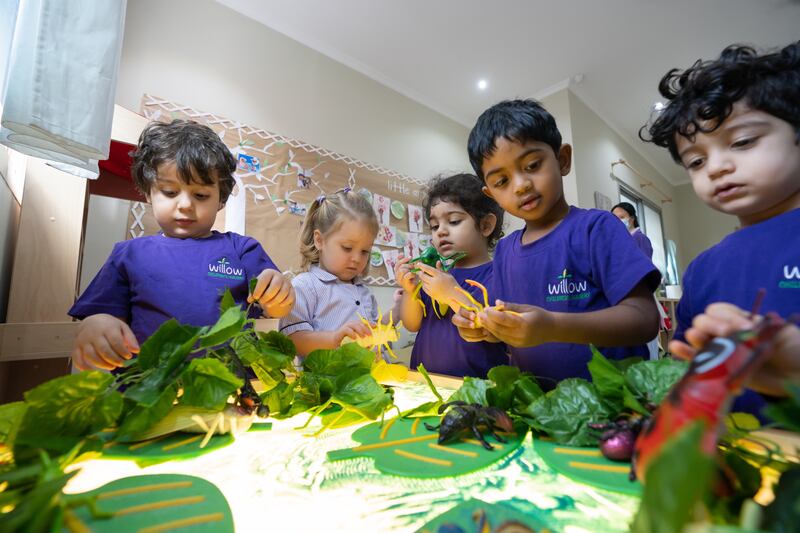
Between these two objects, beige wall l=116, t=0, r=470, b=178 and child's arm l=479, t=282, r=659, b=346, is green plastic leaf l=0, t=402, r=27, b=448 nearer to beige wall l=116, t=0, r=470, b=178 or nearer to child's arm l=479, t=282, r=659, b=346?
child's arm l=479, t=282, r=659, b=346

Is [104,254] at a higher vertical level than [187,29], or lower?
lower

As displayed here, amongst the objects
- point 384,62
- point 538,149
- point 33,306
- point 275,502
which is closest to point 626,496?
point 275,502

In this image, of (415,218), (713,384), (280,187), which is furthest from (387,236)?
(713,384)

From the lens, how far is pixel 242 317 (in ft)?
1.57

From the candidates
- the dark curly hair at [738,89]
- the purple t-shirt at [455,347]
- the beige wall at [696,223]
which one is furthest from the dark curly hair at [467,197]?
the beige wall at [696,223]

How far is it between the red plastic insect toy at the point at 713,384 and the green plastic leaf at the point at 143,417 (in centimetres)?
44

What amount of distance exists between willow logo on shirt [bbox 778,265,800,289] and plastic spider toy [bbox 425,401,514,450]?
0.52 meters

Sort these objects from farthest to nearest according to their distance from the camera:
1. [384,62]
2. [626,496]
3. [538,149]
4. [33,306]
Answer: [384,62] → [33,306] → [538,149] → [626,496]

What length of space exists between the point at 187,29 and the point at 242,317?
7.42 ft

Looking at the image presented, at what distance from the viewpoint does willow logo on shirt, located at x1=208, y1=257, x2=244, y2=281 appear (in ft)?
3.33

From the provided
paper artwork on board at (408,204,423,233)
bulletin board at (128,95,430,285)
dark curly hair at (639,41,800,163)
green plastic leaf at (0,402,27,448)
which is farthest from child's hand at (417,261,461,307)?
paper artwork on board at (408,204,423,233)

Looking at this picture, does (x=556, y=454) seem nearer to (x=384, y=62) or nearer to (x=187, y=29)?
(x=187, y=29)

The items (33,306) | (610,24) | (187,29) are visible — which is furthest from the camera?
(610,24)

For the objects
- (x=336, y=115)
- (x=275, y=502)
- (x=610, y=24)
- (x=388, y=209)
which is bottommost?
(x=275, y=502)
